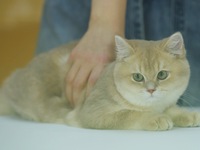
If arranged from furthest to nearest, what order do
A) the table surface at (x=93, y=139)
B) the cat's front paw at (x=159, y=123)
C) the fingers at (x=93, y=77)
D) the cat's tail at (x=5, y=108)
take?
the cat's tail at (x=5, y=108) → the fingers at (x=93, y=77) → the cat's front paw at (x=159, y=123) → the table surface at (x=93, y=139)

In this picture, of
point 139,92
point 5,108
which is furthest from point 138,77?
point 5,108

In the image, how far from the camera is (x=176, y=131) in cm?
104

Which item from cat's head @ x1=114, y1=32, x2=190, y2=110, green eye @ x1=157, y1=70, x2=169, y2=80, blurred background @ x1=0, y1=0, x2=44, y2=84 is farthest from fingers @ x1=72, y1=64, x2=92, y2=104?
blurred background @ x1=0, y1=0, x2=44, y2=84

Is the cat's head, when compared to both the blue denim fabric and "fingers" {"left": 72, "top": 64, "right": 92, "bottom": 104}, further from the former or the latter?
the blue denim fabric

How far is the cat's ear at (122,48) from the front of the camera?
3.75 ft

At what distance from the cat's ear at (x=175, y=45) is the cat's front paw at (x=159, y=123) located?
183mm

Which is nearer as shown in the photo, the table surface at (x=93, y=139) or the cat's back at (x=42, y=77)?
the table surface at (x=93, y=139)

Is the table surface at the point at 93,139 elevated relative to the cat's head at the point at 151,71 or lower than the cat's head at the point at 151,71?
lower

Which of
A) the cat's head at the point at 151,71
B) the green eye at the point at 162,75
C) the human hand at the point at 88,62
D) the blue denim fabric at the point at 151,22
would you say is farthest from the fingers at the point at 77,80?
the blue denim fabric at the point at 151,22

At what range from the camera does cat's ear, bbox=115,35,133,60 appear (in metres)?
1.14

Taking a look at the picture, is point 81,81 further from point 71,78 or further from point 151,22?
point 151,22

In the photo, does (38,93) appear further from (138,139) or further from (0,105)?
(138,139)

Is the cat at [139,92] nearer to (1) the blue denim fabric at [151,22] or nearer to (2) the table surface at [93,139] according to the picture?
(2) the table surface at [93,139]

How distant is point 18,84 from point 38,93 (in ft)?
0.35
